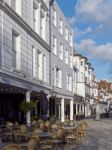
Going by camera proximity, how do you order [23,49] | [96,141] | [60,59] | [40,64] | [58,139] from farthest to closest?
[60,59] → [40,64] → [23,49] → [96,141] → [58,139]

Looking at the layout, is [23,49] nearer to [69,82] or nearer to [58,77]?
[58,77]

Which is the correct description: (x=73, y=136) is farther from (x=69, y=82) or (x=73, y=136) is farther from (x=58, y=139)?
(x=69, y=82)

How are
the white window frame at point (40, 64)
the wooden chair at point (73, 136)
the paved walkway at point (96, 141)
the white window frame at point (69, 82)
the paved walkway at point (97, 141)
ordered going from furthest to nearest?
the white window frame at point (69, 82)
the white window frame at point (40, 64)
the paved walkway at point (97, 141)
the paved walkway at point (96, 141)
the wooden chair at point (73, 136)

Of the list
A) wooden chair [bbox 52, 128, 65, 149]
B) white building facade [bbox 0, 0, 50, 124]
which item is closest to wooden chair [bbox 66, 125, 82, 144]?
wooden chair [bbox 52, 128, 65, 149]

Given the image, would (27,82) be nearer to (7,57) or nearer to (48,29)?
(7,57)

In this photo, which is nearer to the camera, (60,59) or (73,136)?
(73,136)

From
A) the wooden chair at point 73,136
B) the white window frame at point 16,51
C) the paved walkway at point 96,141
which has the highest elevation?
the white window frame at point 16,51

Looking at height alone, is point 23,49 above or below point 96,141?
above

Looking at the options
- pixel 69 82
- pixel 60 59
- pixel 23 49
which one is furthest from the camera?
pixel 69 82

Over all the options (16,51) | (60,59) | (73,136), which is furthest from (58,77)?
(73,136)

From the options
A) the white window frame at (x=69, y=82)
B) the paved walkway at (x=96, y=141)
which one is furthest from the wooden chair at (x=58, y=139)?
the white window frame at (x=69, y=82)

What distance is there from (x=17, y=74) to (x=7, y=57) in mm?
2117

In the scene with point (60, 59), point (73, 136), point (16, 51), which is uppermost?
point (60, 59)

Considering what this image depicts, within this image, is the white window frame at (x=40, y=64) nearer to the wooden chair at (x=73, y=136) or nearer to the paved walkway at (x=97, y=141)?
the paved walkway at (x=97, y=141)
